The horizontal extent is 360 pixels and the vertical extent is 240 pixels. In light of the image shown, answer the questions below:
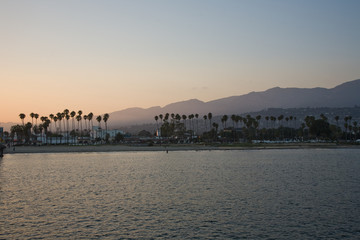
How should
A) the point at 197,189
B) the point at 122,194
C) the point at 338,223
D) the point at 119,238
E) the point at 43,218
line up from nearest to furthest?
the point at 119,238 < the point at 338,223 < the point at 43,218 < the point at 122,194 < the point at 197,189

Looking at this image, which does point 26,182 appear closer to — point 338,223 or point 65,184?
point 65,184

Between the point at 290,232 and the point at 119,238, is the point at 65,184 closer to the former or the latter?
the point at 119,238

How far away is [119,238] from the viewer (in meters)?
22.9

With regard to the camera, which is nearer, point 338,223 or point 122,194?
point 338,223

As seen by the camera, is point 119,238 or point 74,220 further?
point 74,220

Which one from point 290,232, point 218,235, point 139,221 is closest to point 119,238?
point 139,221

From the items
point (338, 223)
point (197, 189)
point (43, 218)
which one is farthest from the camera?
point (197, 189)

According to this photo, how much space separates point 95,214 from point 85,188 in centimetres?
1603

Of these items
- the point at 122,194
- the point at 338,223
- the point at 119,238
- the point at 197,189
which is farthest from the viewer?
the point at 197,189

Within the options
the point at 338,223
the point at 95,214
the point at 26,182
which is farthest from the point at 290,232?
the point at 26,182

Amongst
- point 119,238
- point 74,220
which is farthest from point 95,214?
point 119,238

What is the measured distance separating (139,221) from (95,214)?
4554mm

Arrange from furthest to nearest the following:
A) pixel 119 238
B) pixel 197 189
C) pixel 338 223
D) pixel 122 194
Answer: pixel 197 189 → pixel 122 194 → pixel 338 223 → pixel 119 238

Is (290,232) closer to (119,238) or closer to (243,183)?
(119,238)
